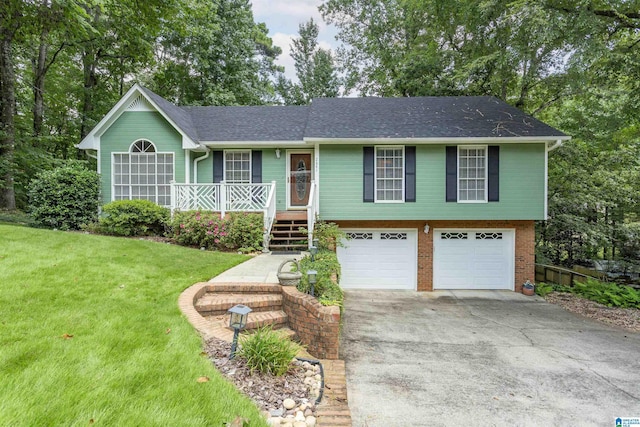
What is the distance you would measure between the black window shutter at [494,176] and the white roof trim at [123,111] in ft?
32.2

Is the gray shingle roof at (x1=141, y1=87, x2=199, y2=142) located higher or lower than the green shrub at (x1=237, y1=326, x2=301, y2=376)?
higher

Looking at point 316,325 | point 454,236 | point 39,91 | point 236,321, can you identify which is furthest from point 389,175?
point 39,91

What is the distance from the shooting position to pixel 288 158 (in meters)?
11.2

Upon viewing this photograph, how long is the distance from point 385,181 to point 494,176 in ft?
11.6

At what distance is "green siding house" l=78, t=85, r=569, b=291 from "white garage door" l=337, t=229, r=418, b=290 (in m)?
0.03

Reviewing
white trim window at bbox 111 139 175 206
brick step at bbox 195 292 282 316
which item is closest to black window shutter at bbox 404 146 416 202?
brick step at bbox 195 292 282 316

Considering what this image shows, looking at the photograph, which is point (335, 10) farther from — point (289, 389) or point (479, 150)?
point (289, 389)

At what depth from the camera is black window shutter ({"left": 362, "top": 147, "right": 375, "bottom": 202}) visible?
10125 mm

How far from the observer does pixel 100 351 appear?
2941mm

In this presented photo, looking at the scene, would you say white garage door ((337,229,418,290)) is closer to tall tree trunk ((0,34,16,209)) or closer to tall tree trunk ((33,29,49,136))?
tall tree trunk ((0,34,16,209))

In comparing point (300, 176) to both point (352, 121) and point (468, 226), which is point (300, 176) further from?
point (468, 226)

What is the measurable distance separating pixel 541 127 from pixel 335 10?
16159 mm

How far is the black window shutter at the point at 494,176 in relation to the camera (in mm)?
9969

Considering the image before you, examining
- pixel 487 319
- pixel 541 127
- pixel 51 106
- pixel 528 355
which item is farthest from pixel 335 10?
pixel 528 355
